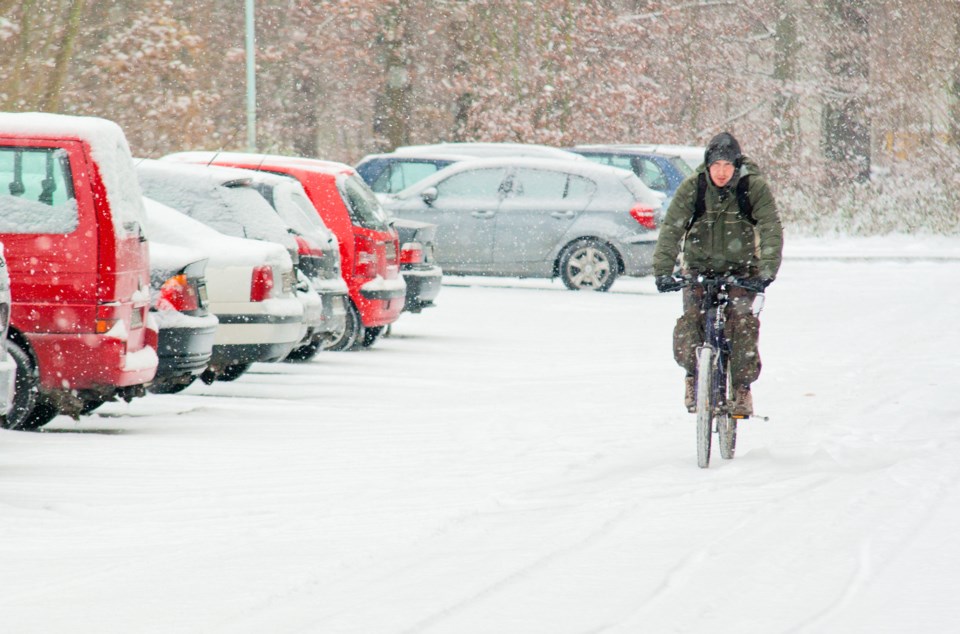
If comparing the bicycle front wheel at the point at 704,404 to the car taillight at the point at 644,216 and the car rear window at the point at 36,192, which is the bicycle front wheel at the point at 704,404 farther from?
the car taillight at the point at 644,216

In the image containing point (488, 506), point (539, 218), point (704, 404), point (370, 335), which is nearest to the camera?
point (488, 506)

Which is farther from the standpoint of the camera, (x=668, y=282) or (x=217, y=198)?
(x=217, y=198)

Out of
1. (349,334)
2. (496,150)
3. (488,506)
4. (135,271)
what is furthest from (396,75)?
(488,506)

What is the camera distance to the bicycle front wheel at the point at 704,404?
8.57 meters

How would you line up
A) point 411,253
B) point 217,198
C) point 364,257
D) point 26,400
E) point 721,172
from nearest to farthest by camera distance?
point 721,172 < point 26,400 < point 217,198 < point 364,257 < point 411,253

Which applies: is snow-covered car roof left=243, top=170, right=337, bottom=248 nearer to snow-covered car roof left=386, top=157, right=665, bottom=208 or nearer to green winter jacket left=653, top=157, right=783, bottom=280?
green winter jacket left=653, top=157, right=783, bottom=280

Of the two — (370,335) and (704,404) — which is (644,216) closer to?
(370,335)

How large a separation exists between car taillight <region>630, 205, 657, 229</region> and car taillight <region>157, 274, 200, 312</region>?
12.0m

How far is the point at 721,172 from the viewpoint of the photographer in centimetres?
885

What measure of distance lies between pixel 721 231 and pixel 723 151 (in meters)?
0.41

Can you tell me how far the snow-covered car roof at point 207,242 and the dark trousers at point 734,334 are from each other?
3337 mm

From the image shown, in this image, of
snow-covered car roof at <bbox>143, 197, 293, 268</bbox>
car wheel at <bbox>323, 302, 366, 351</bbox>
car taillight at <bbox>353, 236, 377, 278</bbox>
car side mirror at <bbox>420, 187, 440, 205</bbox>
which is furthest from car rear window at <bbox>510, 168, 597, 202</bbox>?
snow-covered car roof at <bbox>143, 197, 293, 268</bbox>

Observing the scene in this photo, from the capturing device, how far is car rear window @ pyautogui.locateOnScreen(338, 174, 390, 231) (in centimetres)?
1388

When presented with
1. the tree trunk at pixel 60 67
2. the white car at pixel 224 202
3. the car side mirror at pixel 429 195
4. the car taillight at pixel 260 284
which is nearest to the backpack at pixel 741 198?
the car taillight at pixel 260 284
